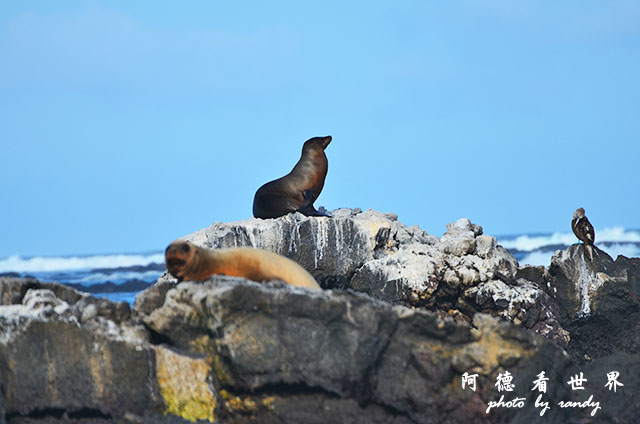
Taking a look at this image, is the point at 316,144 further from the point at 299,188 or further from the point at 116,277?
the point at 116,277

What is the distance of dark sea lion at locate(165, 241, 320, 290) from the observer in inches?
236

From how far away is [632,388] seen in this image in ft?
21.1

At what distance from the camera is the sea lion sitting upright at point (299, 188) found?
36.5 feet

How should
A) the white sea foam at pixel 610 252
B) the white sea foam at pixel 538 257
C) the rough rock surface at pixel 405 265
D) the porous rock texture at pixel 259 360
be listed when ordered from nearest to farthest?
the porous rock texture at pixel 259 360
the rough rock surface at pixel 405 265
the white sea foam at pixel 538 257
the white sea foam at pixel 610 252

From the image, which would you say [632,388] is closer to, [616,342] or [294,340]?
[294,340]

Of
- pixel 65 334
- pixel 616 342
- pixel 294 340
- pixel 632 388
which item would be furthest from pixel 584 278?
pixel 65 334

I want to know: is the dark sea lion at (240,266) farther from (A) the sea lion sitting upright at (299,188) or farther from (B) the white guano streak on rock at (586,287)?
(B) the white guano streak on rock at (586,287)

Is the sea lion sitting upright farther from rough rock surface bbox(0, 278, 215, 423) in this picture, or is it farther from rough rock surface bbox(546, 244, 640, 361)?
rough rock surface bbox(0, 278, 215, 423)

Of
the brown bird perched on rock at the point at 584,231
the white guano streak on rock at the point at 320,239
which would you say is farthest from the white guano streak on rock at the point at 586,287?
the white guano streak on rock at the point at 320,239

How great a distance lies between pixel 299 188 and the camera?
37.8 ft

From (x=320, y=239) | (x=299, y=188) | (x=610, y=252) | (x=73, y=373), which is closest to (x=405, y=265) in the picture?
(x=320, y=239)

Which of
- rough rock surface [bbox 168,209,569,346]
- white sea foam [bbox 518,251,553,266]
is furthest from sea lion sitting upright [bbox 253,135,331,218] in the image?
white sea foam [bbox 518,251,553,266]

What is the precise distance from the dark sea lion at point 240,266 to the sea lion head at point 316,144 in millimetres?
5823

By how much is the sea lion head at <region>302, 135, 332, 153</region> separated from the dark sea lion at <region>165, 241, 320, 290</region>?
19.1 ft
